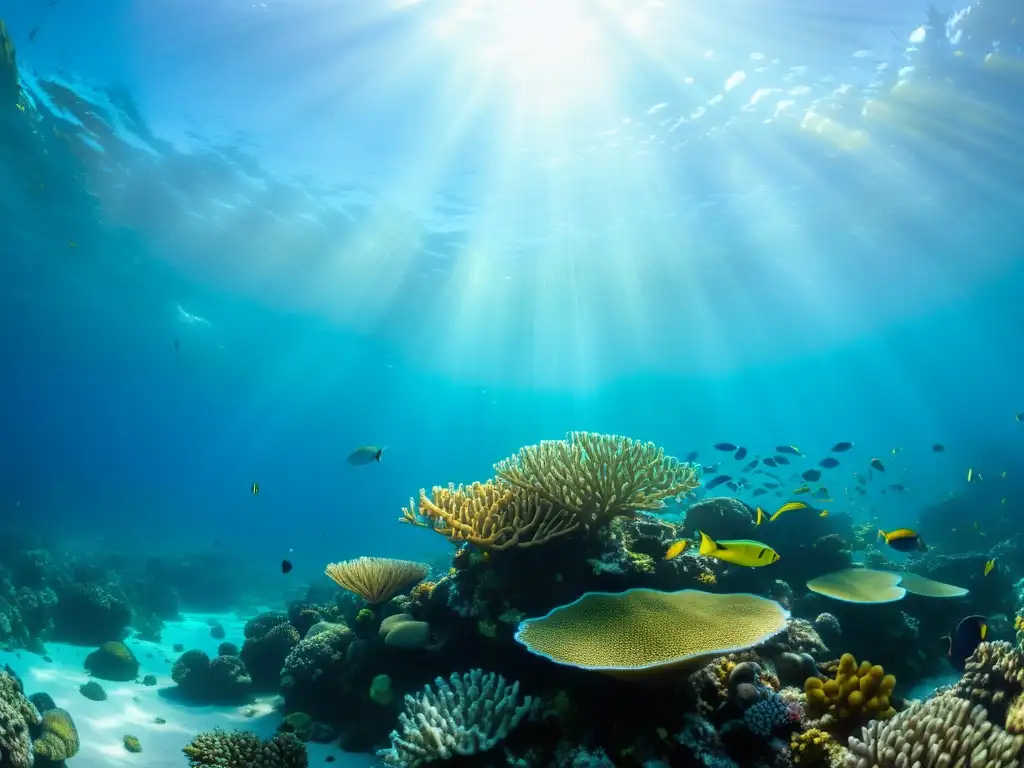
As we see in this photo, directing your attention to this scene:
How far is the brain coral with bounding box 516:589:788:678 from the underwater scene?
0.15ft

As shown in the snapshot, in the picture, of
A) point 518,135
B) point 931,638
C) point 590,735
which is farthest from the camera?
point 518,135

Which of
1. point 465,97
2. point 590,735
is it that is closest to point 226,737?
point 590,735

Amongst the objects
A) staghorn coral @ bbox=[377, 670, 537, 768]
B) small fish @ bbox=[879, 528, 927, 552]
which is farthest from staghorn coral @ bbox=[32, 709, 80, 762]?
small fish @ bbox=[879, 528, 927, 552]

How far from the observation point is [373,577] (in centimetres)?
708

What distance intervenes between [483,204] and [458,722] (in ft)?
85.3

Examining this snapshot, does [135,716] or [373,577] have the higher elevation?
[373,577]

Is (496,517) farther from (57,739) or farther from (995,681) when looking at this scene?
(57,739)

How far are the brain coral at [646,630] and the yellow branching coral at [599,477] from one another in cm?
91

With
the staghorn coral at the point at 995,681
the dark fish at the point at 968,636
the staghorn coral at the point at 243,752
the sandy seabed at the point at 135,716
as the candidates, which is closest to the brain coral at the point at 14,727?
the sandy seabed at the point at 135,716

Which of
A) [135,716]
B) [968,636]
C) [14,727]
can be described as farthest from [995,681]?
[135,716]

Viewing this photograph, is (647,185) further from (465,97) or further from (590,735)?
(590,735)

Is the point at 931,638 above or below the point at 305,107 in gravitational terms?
below

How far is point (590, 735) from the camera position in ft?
13.5

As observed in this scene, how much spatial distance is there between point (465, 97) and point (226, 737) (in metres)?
21.3
